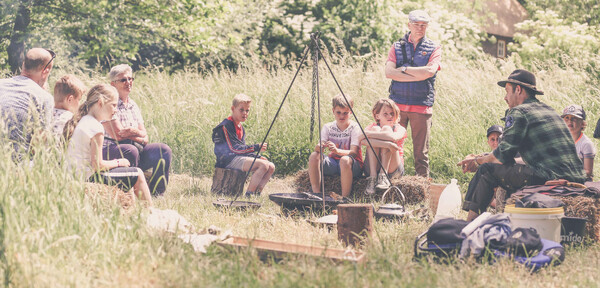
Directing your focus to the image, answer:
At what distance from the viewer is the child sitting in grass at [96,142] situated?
15.9 feet

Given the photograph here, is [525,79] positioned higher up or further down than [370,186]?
higher up

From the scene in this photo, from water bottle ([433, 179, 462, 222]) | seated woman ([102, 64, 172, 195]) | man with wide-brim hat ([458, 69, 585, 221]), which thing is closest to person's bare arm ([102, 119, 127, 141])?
seated woman ([102, 64, 172, 195])

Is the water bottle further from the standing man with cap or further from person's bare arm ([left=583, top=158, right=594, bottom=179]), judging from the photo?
the standing man with cap

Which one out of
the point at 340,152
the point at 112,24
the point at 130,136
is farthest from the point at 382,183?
the point at 112,24

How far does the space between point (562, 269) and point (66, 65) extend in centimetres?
1182

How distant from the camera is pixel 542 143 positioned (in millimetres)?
4934

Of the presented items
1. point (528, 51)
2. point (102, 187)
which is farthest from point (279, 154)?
point (528, 51)

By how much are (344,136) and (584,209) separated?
9.40 ft

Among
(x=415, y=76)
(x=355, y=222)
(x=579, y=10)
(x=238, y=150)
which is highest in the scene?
(x=415, y=76)

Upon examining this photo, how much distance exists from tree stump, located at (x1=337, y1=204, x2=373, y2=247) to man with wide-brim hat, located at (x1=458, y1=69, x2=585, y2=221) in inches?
50.2

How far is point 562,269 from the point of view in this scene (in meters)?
3.81

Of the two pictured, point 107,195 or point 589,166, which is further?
point 589,166

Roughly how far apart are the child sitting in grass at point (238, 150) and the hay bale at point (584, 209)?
2981 mm

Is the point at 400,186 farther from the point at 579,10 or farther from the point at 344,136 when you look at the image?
the point at 579,10
